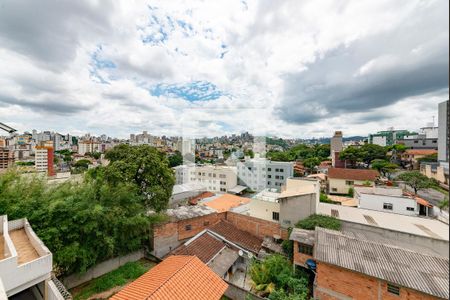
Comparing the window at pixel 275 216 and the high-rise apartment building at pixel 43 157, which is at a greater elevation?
the high-rise apartment building at pixel 43 157

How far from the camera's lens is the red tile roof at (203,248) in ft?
27.5

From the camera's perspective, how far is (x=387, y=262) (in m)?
5.61

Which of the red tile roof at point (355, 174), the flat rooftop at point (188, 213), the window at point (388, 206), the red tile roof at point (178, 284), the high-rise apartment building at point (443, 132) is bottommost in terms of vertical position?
the red tile roof at point (178, 284)

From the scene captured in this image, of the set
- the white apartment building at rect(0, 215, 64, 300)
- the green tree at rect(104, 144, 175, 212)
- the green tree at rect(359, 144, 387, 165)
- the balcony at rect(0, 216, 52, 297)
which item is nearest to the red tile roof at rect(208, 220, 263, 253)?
the green tree at rect(104, 144, 175, 212)

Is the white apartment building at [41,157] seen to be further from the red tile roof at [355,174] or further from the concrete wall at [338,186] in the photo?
the red tile roof at [355,174]

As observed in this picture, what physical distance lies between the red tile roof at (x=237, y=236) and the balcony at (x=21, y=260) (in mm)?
6985

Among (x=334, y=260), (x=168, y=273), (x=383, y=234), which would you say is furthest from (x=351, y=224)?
(x=168, y=273)

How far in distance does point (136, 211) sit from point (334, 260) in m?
8.22

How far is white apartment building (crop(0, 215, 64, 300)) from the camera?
4523 mm

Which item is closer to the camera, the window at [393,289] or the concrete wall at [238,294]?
the window at [393,289]

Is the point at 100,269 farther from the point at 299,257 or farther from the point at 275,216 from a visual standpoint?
the point at 275,216

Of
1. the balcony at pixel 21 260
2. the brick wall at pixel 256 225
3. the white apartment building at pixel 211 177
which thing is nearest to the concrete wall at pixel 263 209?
the brick wall at pixel 256 225

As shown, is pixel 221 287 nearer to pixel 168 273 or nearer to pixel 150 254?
pixel 168 273

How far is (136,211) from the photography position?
904 centimetres
